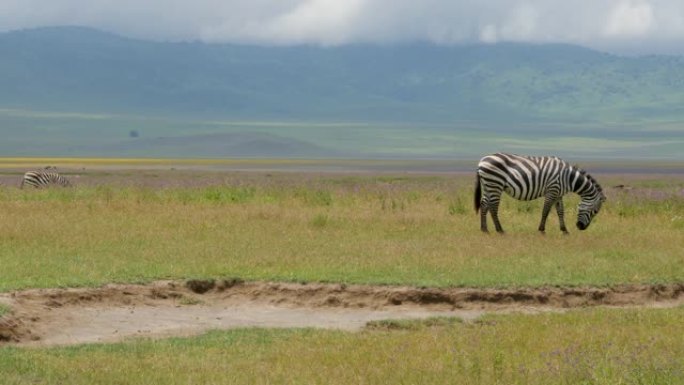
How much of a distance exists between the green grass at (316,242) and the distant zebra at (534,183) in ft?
2.02

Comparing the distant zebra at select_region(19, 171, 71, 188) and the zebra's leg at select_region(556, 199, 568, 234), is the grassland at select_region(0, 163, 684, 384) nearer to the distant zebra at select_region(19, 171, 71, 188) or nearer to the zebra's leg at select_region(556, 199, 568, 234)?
the zebra's leg at select_region(556, 199, 568, 234)

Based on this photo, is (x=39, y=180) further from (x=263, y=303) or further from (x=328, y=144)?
(x=328, y=144)

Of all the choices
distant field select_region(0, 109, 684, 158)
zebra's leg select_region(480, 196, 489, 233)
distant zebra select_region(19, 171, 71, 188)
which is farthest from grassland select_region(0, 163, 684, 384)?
distant field select_region(0, 109, 684, 158)

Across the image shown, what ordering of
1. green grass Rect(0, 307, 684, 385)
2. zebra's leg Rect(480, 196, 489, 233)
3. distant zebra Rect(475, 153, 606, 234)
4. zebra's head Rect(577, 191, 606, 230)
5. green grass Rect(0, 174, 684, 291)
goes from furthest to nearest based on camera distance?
1. zebra's head Rect(577, 191, 606, 230)
2. distant zebra Rect(475, 153, 606, 234)
3. zebra's leg Rect(480, 196, 489, 233)
4. green grass Rect(0, 174, 684, 291)
5. green grass Rect(0, 307, 684, 385)

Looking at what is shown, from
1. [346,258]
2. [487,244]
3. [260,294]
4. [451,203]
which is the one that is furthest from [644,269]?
[451,203]

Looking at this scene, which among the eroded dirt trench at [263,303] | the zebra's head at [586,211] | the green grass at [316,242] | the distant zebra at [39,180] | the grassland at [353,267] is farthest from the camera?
the distant zebra at [39,180]

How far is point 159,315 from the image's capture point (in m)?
15.7

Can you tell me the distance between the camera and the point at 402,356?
Result: 40.1 feet

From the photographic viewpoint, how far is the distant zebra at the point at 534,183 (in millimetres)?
24109

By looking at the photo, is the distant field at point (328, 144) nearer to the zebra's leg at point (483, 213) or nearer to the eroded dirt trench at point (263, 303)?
the zebra's leg at point (483, 213)

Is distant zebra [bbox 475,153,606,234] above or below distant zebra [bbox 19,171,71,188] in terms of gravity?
above

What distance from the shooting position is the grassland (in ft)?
37.7

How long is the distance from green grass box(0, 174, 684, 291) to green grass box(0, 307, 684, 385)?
292 centimetres

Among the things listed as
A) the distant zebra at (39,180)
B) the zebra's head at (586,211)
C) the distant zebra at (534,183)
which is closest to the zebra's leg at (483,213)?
the distant zebra at (534,183)
